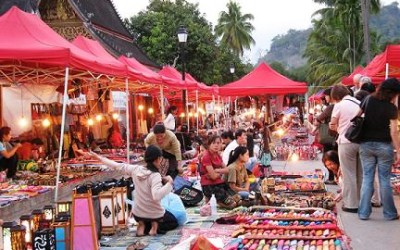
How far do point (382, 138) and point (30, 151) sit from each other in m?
9.95

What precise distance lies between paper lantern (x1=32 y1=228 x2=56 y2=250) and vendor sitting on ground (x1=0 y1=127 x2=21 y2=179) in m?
5.78

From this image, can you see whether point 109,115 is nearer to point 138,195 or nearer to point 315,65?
point 138,195

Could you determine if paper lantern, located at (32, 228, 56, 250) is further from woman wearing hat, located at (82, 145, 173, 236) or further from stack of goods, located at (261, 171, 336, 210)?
stack of goods, located at (261, 171, 336, 210)

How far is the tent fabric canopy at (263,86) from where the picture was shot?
15.3m

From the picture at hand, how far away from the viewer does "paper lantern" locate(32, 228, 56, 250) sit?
568 cm

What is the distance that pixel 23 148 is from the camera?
46.7 feet

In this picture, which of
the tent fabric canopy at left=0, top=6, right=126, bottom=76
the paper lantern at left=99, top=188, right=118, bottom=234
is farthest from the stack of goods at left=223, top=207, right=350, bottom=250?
the tent fabric canopy at left=0, top=6, right=126, bottom=76

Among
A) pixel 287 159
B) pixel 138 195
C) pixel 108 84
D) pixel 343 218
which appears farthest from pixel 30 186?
pixel 287 159

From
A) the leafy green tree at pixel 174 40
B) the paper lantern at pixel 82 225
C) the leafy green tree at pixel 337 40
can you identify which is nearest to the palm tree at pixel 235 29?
the leafy green tree at pixel 337 40

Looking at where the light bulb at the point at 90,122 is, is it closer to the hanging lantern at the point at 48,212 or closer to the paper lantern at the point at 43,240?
the hanging lantern at the point at 48,212

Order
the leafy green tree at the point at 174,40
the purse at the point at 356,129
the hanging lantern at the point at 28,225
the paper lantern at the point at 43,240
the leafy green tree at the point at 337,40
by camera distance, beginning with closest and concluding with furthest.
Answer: the paper lantern at the point at 43,240, the hanging lantern at the point at 28,225, the purse at the point at 356,129, the leafy green tree at the point at 174,40, the leafy green tree at the point at 337,40

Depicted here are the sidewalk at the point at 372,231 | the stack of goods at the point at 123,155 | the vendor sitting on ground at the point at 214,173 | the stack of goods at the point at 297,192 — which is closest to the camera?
the sidewalk at the point at 372,231

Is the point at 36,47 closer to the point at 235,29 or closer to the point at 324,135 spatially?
the point at 324,135

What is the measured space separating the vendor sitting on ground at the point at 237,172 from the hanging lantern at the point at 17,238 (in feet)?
Answer: 13.1
